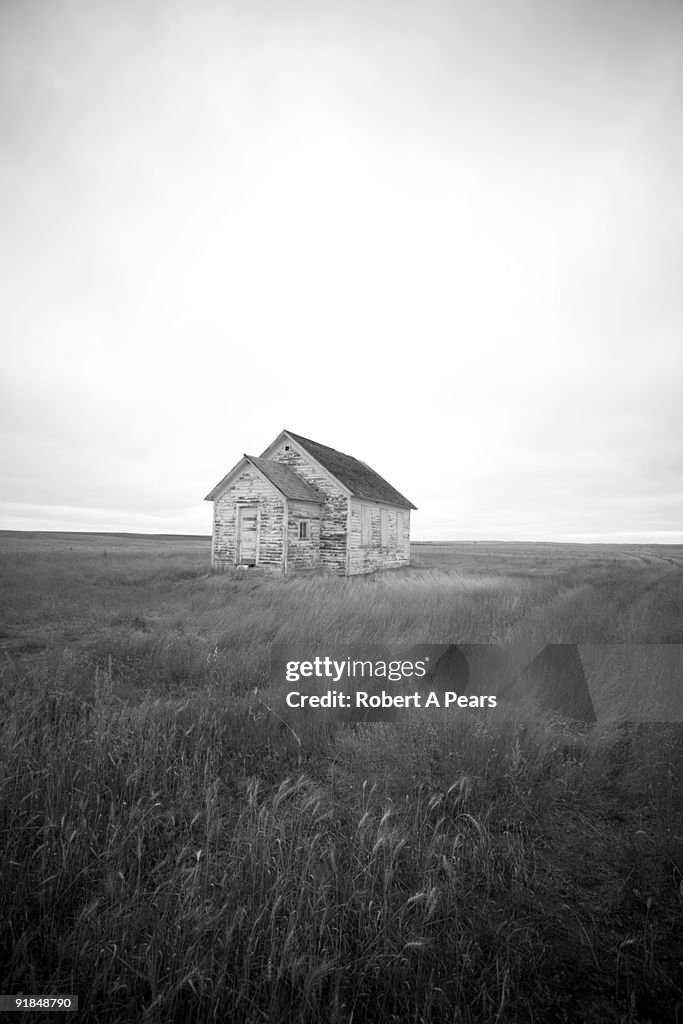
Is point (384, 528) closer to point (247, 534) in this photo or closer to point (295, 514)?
point (295, 514)

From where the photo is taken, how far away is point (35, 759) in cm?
341

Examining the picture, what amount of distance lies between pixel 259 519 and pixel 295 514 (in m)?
1.70

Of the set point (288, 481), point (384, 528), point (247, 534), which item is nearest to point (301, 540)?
point (247, 534)

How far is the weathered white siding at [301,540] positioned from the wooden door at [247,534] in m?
1.73

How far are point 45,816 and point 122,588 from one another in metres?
13.1

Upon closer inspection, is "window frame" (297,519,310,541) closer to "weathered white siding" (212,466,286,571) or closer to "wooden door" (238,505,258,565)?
"weathered white siding" (212,466,286,571)

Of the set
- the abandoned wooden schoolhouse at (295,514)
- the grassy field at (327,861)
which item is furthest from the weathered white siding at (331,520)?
the grassy field at (327,861)

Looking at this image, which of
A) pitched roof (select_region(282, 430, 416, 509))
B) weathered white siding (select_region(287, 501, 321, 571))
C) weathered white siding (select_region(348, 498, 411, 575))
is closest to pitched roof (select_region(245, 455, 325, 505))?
weathered white siding (select_region(287, 501, 321, 571))

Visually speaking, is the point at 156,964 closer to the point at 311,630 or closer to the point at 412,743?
the point at 412,743

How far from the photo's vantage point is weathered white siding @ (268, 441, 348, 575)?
2152cm

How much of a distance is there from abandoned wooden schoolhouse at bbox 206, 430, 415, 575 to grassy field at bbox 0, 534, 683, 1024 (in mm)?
14435

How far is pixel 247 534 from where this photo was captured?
20.5m

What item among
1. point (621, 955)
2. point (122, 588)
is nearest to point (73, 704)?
point (621, 955)

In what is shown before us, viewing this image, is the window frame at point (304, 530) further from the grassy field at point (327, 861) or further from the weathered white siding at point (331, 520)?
the grassy field at point (327, 861)
